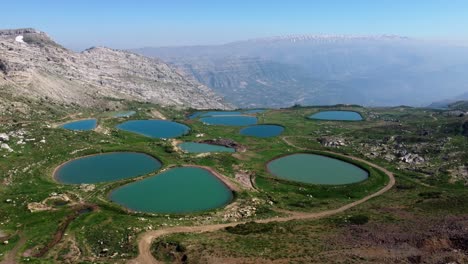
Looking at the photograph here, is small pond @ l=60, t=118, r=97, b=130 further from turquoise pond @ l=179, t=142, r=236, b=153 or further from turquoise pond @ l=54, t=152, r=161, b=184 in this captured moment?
turquoise pond @ l=179, t=142, r=236, b=153

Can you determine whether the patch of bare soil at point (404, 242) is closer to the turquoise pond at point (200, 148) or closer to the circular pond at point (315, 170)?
the circular pond at point (315, 170)

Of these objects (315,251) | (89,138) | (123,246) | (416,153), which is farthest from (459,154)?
(89,138)

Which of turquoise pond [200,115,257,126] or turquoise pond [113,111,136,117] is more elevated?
turquoise pond [113,111,136,117]

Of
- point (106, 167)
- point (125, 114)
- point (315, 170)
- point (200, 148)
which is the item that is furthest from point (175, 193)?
point (125, 114)

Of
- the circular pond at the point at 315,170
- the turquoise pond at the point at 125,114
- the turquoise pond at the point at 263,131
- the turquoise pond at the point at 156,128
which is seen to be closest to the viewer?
the circular pond at the point at 315,170

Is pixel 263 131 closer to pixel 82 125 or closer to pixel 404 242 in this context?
pixel 82 125

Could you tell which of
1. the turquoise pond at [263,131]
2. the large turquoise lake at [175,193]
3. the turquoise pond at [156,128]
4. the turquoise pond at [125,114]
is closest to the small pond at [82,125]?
the turquoise pond at [156,128]

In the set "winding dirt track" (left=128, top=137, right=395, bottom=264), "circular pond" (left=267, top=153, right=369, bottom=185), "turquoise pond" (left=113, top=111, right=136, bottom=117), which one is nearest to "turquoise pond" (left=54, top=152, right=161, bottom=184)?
"winding dirt track" (left=128, top=137, right=395, bottom=264)
